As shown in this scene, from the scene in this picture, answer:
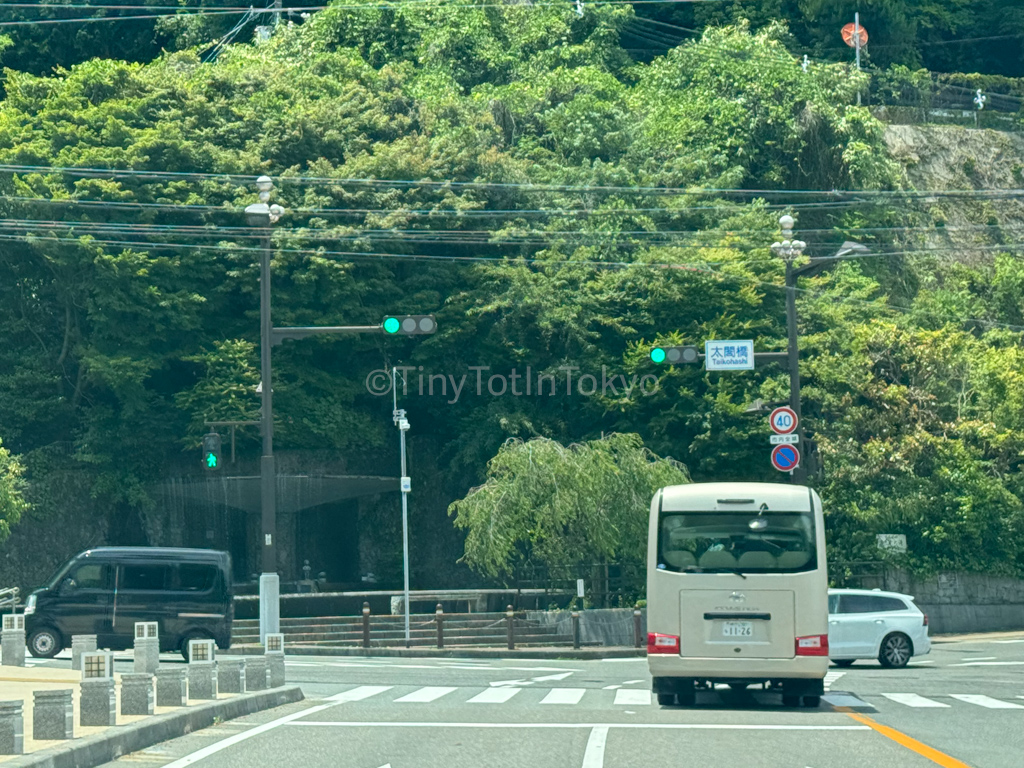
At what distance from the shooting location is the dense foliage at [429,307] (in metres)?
41.7

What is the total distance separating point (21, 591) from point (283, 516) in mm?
8184

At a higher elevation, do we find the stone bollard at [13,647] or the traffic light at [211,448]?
the traffic light at [211,448]

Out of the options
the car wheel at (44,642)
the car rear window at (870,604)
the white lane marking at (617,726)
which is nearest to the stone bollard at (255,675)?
the white lane marking at (617,726)

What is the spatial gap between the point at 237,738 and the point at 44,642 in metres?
15.0

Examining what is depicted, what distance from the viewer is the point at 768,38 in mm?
59250

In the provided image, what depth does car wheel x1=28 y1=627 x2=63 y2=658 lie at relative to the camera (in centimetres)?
2817

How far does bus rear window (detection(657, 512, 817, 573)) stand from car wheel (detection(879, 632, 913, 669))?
11.6 metres

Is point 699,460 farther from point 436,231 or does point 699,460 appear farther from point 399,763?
point 399,763

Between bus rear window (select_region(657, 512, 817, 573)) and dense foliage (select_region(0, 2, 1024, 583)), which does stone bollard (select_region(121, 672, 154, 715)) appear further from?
dense foliage (select_region(0, 2, 1024, 583))

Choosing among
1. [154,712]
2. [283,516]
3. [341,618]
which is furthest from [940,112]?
[154,712]

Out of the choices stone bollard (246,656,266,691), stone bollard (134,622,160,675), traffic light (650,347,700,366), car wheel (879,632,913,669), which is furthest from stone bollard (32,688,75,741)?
traffic light (650,347,700,366)

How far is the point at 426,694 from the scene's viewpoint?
20.8 metres

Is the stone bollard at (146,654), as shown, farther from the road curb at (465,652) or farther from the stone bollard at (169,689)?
the road curb at (465,652)

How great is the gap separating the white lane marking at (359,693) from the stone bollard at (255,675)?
1092 mm
